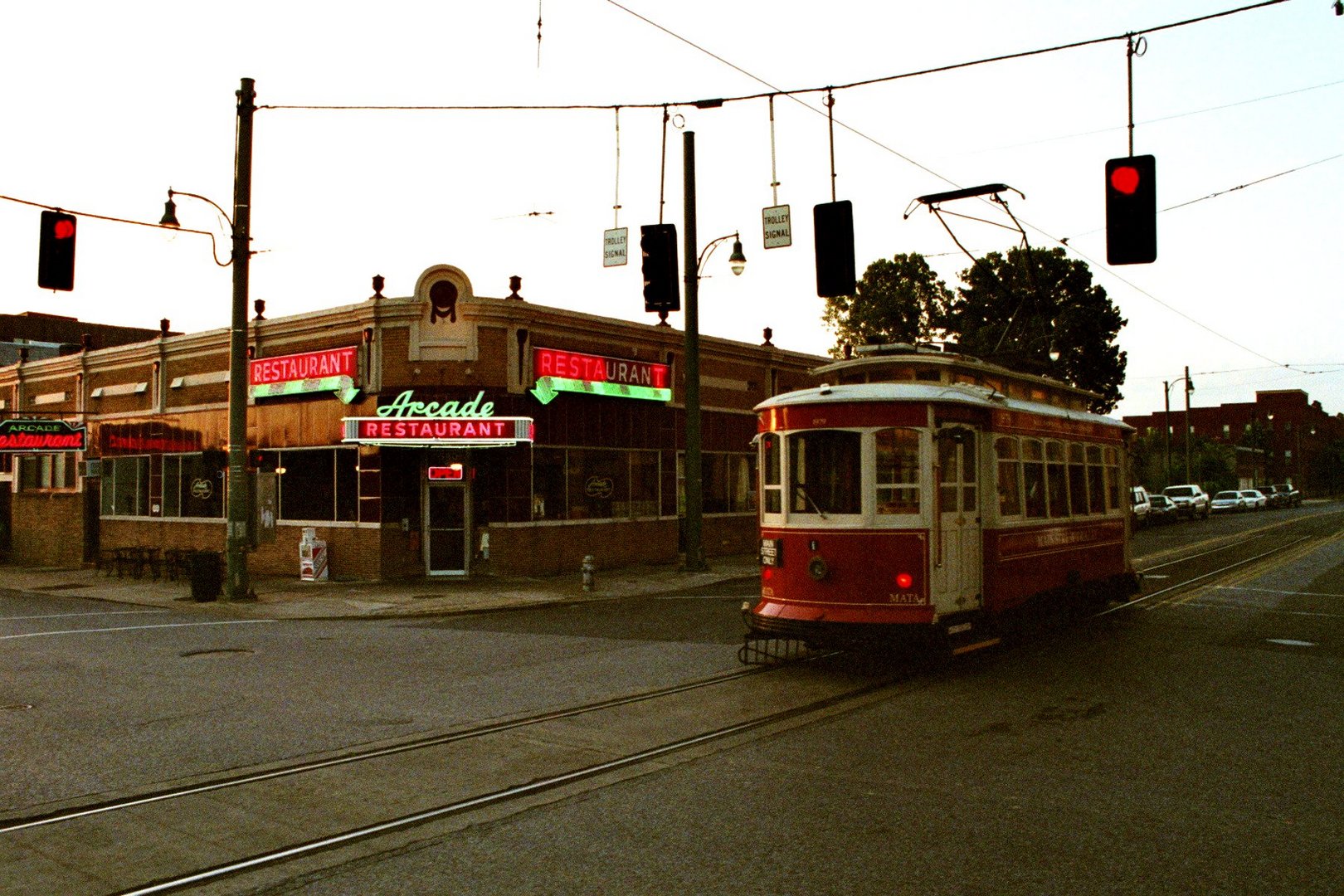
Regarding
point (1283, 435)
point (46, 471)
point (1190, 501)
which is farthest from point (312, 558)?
point (1283, 435)

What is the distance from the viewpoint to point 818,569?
1073cm

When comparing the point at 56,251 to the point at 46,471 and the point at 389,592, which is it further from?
the point at 46,471

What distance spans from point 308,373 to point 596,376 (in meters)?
6.73

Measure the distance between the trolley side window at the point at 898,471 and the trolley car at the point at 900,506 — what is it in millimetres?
12

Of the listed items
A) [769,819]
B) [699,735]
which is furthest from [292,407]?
[769,819]

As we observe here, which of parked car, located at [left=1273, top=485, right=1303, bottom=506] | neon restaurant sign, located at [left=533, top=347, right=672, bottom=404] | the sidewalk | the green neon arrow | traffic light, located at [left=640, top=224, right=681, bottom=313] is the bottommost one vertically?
the sidewalk

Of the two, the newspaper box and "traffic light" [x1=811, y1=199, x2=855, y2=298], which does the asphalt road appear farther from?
the newspaper box

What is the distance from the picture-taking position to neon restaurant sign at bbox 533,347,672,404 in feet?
77.6

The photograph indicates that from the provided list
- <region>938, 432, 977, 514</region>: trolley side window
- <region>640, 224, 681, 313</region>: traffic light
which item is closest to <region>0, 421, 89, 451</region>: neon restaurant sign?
<region>640, 224, 681, 313</region>: traffic light

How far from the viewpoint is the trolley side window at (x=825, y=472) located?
1083cm

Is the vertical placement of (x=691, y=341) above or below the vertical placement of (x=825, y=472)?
above

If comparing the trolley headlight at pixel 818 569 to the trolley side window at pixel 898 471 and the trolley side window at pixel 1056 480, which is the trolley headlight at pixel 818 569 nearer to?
the trolley side window at pixel 898 471

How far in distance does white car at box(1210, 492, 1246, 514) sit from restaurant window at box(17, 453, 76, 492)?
60.6 m

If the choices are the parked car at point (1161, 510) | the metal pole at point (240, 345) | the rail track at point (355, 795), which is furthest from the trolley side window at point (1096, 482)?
the parked car at point (1161, 510)
